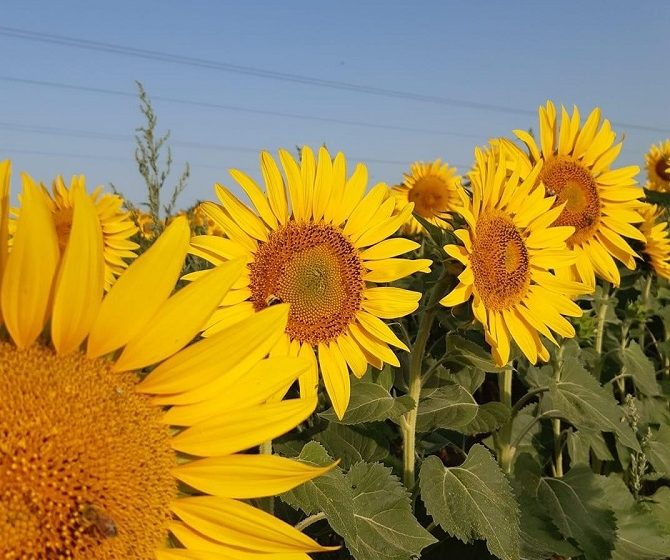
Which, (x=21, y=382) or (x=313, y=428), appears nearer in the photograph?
(x=21, y=382)

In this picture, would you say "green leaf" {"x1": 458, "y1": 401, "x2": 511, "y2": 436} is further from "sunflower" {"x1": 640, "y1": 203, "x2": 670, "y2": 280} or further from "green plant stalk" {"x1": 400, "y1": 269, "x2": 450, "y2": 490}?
"sunflower" {"x1": 640, "y1": 203, "x2": 670, "y2": 280}

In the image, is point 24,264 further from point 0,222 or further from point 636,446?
point 636,446

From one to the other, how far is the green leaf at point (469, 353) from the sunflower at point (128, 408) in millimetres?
1194

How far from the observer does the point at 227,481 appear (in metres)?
1.14

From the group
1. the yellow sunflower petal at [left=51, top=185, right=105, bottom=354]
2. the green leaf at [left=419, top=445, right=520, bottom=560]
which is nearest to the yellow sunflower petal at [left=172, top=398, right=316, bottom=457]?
the yellow sunflower petal at [left=51, top=185, right=105, bottom=354]

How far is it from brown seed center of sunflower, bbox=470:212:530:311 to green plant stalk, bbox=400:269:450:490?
119mm

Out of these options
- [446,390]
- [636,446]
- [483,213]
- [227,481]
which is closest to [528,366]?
[636,446]

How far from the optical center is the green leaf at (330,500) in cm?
166

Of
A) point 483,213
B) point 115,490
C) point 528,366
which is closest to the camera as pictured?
point 115,490

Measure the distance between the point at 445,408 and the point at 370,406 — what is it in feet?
1.35

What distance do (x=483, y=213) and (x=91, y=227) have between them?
62.6 inches

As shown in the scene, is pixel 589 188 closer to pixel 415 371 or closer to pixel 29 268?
pixel 415 371

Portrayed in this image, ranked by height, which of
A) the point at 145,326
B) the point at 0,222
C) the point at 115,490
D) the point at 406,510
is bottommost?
the point at 406,510

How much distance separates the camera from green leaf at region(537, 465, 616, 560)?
8.62 ft
